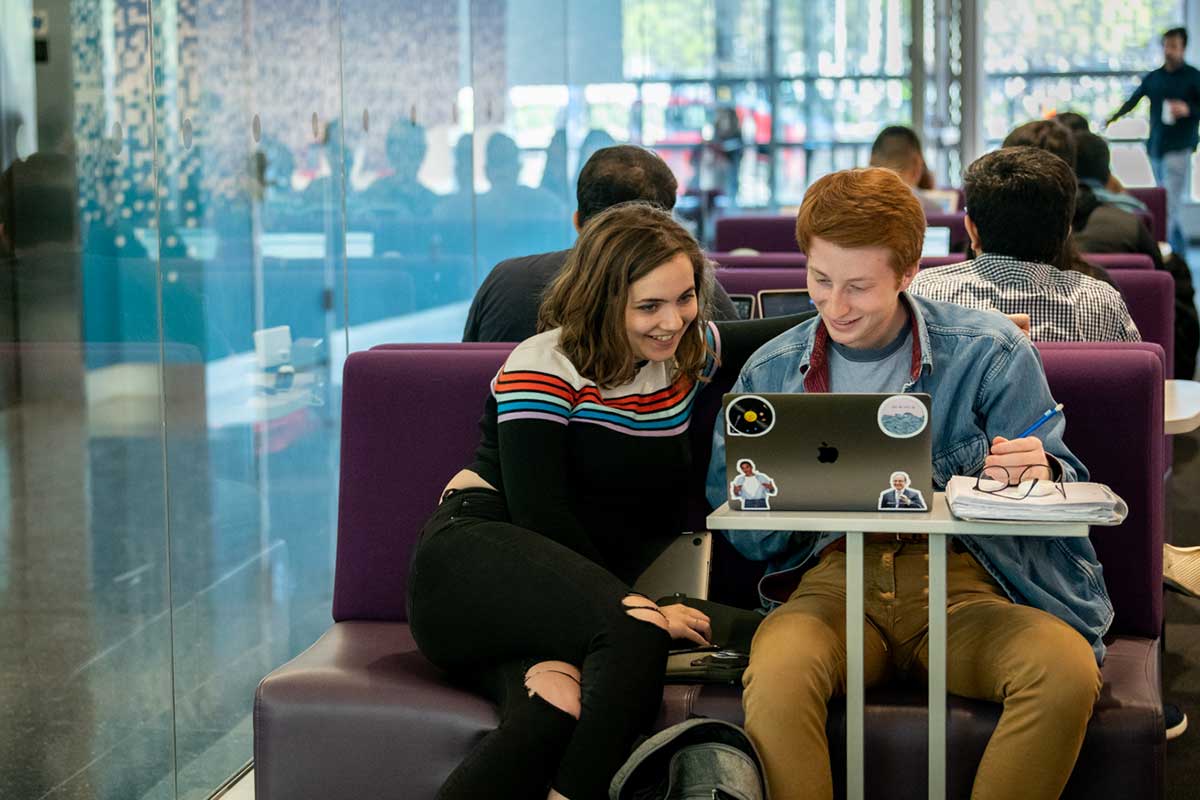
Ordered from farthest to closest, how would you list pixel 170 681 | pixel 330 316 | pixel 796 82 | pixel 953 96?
pixel 796 82 < pixel 953 96 < pixel 330 316 < pixel 170 681

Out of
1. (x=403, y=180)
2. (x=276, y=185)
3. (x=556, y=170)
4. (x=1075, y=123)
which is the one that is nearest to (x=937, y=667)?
(x=276, y=185)

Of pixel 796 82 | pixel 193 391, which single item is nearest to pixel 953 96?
pixel 796 82

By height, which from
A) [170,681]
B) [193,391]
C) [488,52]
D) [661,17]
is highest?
[661,17]

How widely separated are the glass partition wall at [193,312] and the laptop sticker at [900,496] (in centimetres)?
128

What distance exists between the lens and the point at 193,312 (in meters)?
2.86

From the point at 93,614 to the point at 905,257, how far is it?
4.72ft

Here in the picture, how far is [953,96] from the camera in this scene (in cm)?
1288

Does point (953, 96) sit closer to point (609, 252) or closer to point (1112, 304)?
point (1112, 304)

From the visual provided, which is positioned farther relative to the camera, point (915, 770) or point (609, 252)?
point (609, 252)

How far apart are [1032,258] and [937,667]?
1341 millimetres

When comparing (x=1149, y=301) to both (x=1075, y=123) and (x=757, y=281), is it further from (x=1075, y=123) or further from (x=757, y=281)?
(x=1075, y=123)

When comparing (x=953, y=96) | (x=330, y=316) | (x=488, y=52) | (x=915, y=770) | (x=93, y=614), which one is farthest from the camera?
(x=953, y=96)

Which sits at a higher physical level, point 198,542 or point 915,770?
point 198,542

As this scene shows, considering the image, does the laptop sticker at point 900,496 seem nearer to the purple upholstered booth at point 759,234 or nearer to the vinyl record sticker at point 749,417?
the vinyl record sticker at point 749,417
